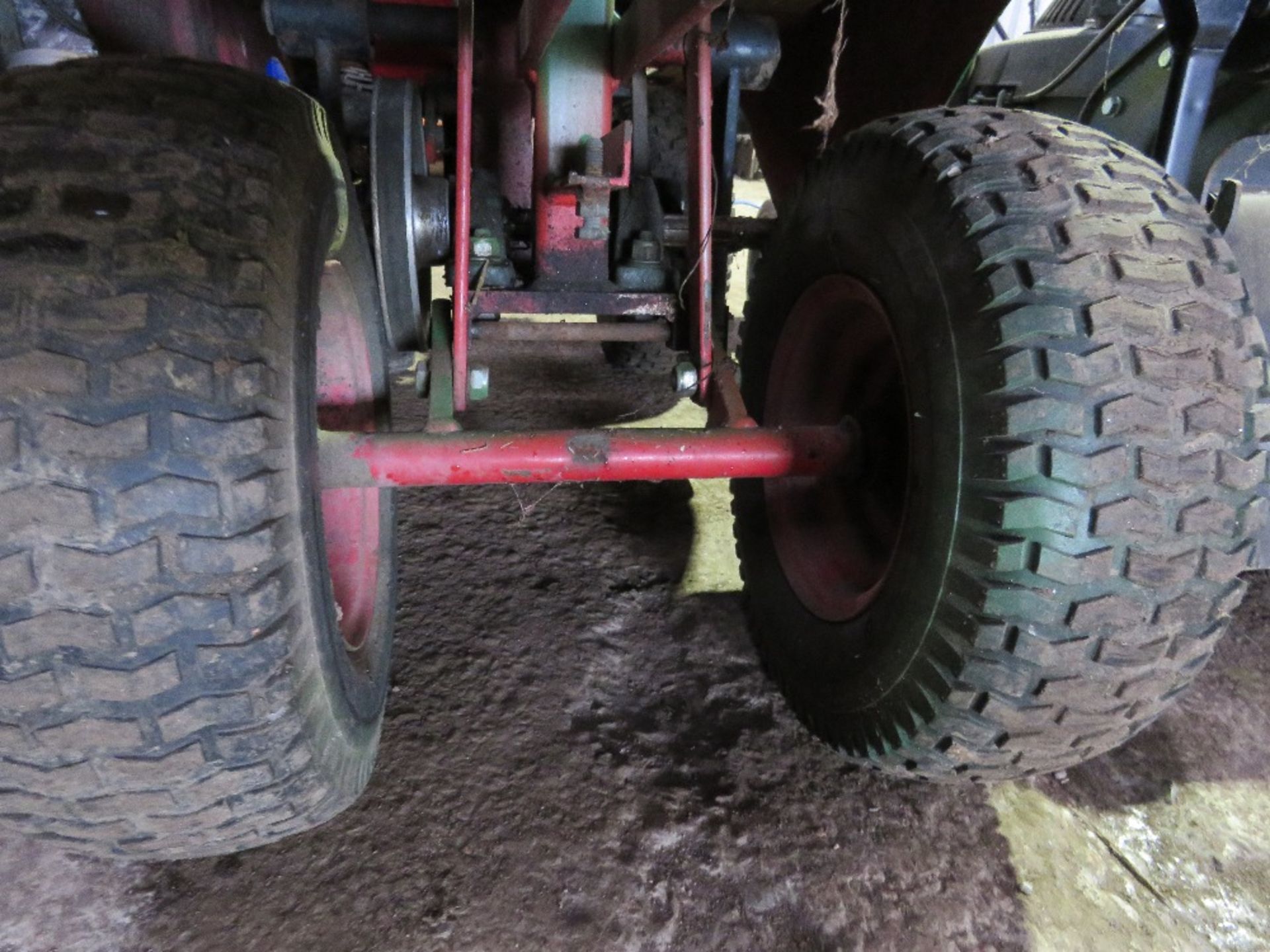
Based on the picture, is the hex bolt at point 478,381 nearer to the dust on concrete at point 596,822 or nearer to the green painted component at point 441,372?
the green painted component at point 441,372

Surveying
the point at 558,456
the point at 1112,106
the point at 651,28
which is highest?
the point at 1112,106

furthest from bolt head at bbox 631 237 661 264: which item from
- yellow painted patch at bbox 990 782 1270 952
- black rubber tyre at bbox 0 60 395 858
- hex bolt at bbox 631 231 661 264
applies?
yellow painted patch at bbox 990 782 1270 952

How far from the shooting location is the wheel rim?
178 cm

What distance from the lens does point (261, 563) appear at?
99 centimetres

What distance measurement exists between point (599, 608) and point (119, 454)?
1.39 metres

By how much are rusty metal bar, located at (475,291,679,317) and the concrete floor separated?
76 cm

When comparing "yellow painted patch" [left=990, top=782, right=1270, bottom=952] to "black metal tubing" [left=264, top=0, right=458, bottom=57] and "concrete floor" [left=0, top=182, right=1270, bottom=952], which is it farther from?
"black metal tubing" [left=264, top=0, right=458, bottom=57]

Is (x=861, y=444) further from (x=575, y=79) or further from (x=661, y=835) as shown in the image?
(x=575, y=79)

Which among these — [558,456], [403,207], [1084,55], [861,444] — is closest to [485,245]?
[403,207]

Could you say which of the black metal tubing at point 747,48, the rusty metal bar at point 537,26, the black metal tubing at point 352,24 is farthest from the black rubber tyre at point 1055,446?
the black metal tubing at point 352,24

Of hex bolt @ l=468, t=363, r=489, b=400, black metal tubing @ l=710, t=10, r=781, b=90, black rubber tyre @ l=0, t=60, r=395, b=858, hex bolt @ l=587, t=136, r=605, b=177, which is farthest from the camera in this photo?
black metal tubing @ l=710, t=10, r=781, b=90

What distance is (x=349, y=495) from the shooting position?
1765mm

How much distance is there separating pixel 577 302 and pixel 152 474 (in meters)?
1.17

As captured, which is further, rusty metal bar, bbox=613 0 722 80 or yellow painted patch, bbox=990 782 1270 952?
yellow painted patch, bbox=990 782 1270 952
